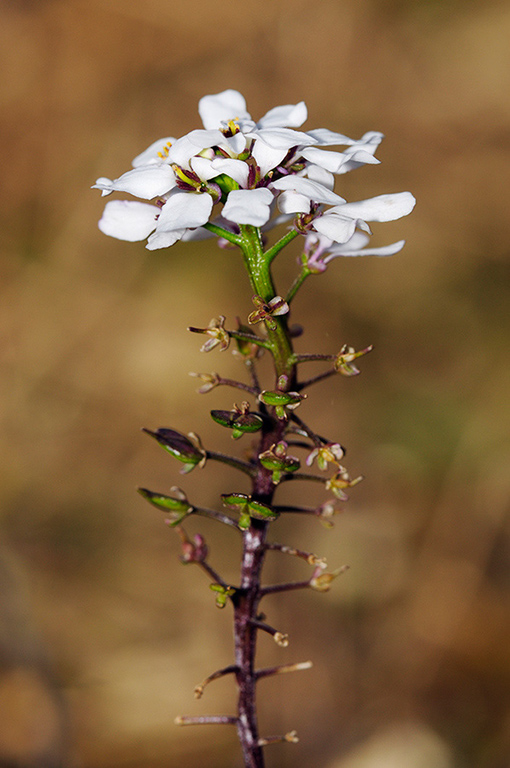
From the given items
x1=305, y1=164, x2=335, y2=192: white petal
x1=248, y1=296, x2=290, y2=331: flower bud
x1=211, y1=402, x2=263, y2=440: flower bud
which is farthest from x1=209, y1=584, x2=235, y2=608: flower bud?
x1=305, y1=164, x2=335, y2=192: white petal

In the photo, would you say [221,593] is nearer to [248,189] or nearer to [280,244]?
[280,244]

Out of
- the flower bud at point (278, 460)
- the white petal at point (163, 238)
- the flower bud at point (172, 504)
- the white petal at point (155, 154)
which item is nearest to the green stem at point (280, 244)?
the white petal at point (163, 238)

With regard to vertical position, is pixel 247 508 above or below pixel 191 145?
below

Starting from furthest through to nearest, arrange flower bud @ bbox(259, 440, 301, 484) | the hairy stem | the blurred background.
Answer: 1. the blurred background
2. the hairy stem
3. flower bud @ bbox(259, 440, 301, 484)

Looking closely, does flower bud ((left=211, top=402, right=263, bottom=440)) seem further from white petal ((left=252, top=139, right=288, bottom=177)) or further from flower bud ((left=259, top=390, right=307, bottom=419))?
white petal ((left=252, top=139, right=288, bottom=177))

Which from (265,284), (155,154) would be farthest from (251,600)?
(155,154)
